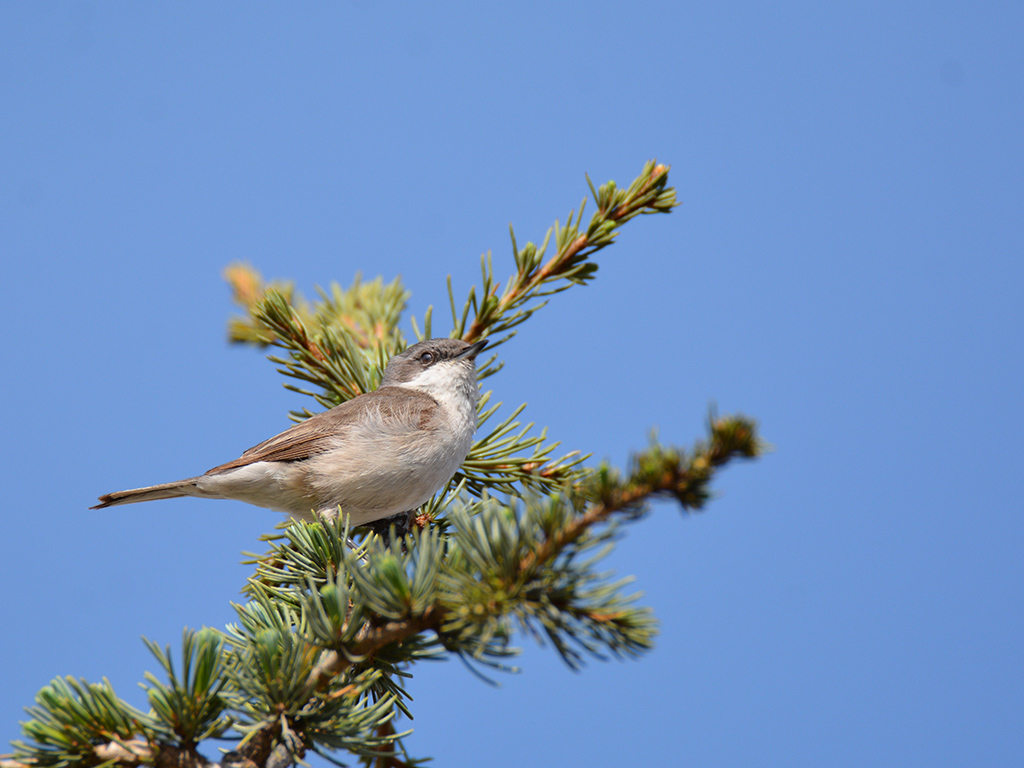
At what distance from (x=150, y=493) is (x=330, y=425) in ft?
3.83

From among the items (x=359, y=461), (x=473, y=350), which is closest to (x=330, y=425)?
(x=359, y=461)

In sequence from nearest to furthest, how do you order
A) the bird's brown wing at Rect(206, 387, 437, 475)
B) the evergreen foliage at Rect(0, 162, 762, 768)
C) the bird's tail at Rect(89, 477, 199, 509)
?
the evergreen foliage at Rect(0, 162, 762, 768) < the bird's tail at Rect(89, 477, 199, 509) < the bird's brown wing at Rect(206, 387, 437, 475)

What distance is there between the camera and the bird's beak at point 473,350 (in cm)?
466

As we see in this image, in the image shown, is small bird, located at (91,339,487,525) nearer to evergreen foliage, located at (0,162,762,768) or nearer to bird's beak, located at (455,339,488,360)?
bird's beak, located at (455,339,488,360)

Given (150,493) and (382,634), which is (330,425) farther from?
(382,634)

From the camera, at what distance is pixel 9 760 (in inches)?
85.4

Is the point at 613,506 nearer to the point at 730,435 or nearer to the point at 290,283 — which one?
the point at 730,435

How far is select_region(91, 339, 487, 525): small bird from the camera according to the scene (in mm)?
4336

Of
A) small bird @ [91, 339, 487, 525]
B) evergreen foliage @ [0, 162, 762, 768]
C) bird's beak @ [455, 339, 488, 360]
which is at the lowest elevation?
evergreen foliage @ [0, 162, 762, 768]

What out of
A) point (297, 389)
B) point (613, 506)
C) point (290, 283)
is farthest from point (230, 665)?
point (290, 283)

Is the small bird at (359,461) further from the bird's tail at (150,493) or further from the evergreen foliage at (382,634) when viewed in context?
the evergreen foliage at (382,634)

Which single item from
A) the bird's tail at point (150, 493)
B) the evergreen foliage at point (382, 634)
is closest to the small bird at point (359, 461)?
the bird's tail at point (150, 493)

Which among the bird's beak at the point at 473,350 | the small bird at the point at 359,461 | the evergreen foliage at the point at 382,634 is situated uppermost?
the bird's beak at the point at 473,350

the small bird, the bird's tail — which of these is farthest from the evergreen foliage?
the bird's tail
